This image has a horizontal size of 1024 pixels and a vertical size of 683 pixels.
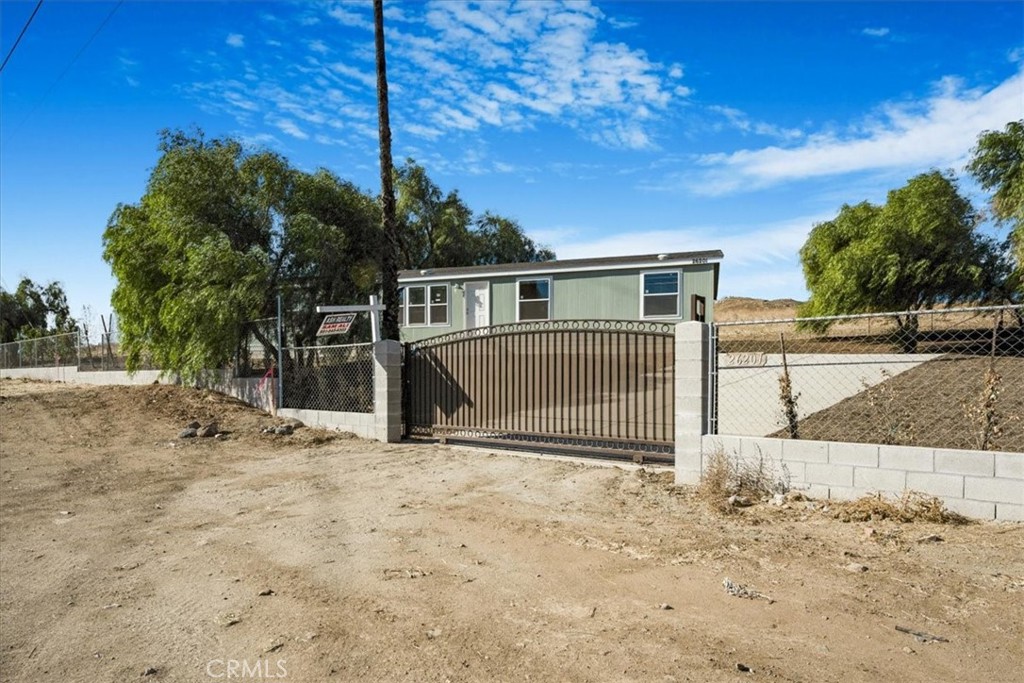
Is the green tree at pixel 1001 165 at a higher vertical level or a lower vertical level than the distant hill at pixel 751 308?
higher

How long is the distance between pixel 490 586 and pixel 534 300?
46.7 feet

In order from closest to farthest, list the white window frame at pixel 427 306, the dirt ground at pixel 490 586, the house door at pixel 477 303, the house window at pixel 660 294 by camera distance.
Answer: the dirt ground at pixel 490 586 → the house window at pixel 660 294 → the house door at pixel 477 303 → the white window frame at pixel 427 306

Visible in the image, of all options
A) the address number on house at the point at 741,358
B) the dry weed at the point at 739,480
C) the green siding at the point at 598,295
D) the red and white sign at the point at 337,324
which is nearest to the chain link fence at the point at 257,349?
the red and white sign at the point at 337,324

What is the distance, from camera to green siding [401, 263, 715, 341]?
53.2 ft

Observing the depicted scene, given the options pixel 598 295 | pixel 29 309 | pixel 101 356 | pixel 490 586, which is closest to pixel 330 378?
pixel 598 295

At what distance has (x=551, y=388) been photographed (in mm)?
9250

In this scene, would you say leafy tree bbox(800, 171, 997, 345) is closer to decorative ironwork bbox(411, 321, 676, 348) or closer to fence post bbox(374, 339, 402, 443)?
decorative ironwork bbox(411, 321, 676, 348)

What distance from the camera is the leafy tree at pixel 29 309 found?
45.1 m

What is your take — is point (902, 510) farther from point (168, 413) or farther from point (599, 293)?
point (168, 413)

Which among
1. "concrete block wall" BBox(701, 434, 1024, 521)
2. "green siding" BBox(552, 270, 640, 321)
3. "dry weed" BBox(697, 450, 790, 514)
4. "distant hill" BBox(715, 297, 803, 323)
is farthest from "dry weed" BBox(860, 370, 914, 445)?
"distant hill" BBox(715, 297, 803, 323)

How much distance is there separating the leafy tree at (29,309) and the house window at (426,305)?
35857 millimetres

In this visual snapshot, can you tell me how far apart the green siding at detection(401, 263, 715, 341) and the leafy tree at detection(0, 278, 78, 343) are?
39363mm

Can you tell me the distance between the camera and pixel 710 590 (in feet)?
14.2

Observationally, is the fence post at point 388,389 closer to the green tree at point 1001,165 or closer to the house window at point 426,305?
the house window at point 426,305
